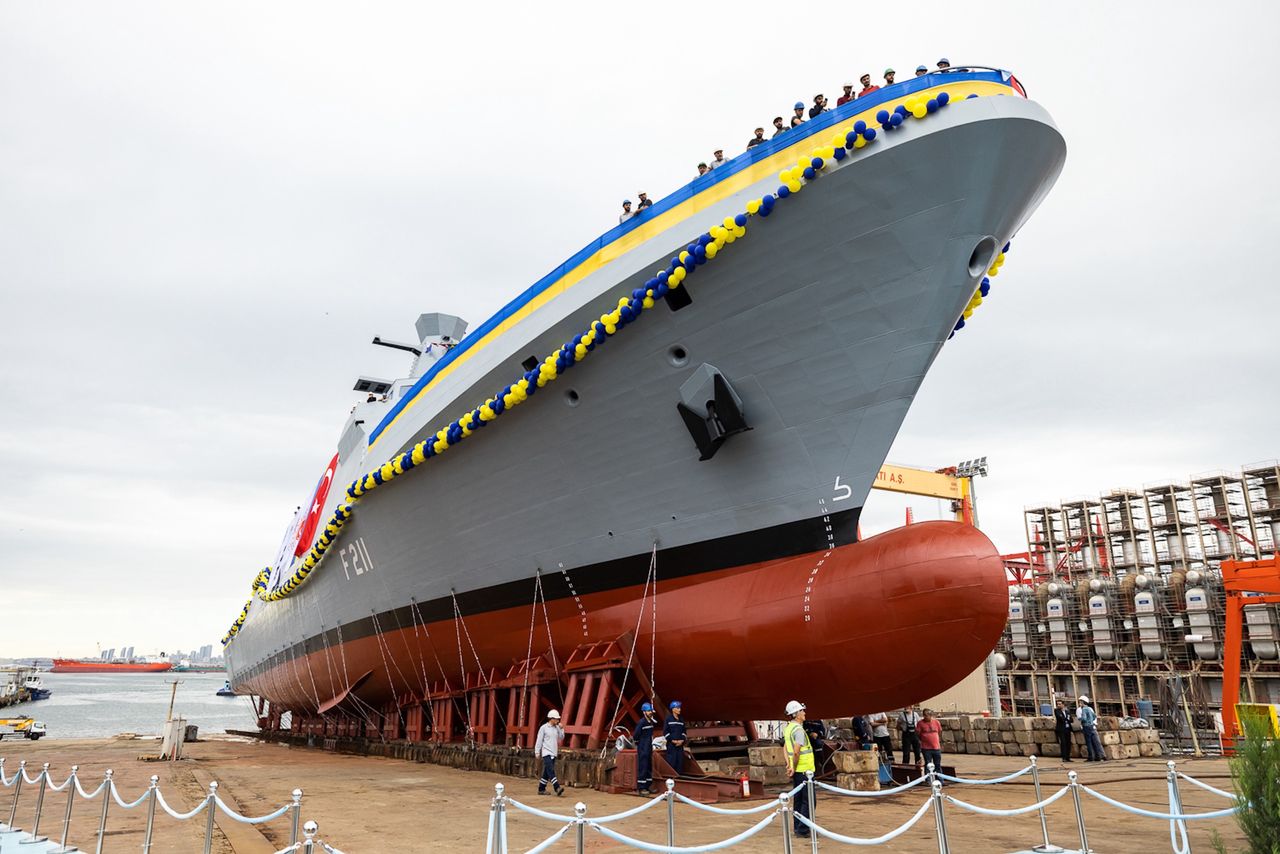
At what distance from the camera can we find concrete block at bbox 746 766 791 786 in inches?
426

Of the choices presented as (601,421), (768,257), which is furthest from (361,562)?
(768,257)

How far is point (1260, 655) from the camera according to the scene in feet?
116

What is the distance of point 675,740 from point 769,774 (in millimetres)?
2221

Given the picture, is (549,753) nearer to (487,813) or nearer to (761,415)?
(487,813)

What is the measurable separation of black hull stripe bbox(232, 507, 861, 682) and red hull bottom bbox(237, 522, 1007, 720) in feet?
0.41

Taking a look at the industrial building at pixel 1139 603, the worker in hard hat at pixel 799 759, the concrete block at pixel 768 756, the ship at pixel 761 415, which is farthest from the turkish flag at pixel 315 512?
the industrial building at pixel 1139 603

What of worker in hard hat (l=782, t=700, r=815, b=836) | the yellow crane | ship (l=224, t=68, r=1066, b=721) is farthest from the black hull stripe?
the yellow crane

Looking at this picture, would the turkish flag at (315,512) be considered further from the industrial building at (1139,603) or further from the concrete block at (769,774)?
the industrial building at (1139,603)

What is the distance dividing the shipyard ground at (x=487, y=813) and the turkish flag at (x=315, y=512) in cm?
685

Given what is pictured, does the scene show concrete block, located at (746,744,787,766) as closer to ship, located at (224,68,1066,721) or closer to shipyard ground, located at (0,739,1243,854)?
ship, located at (224,68,1066,721)

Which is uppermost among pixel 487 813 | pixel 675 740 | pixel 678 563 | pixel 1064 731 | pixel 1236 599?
pixel 678 563

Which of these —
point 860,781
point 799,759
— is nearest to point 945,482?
point 860,781

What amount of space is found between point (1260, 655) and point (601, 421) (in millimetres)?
38758

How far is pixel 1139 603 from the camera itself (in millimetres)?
39469
